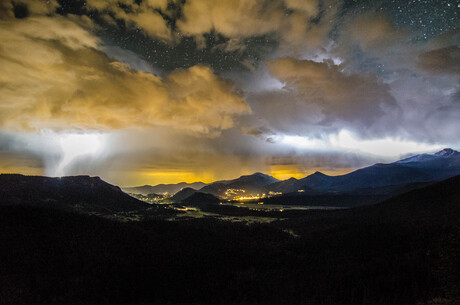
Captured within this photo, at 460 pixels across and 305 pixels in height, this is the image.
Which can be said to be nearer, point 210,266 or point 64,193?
point 210,266

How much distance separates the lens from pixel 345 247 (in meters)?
69.8

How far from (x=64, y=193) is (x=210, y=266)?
150585mm

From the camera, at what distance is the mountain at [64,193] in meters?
126

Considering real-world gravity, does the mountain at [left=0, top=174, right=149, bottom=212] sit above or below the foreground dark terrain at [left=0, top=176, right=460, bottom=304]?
above

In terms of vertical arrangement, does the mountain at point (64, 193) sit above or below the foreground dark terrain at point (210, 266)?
above

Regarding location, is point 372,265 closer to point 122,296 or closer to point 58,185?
point 122,296

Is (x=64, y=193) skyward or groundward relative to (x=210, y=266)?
skyward

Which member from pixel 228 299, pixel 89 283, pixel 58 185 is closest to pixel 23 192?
pixel 58 185

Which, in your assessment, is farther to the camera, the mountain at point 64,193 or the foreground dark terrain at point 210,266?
the mountain at point 64,193

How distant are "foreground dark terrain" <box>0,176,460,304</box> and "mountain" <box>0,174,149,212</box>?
71083 mm

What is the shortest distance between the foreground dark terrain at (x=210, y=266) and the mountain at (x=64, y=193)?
7108 cm

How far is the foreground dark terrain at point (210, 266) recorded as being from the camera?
37.9 meters

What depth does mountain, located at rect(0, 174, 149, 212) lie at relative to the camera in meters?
126

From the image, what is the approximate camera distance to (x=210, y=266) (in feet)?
178
